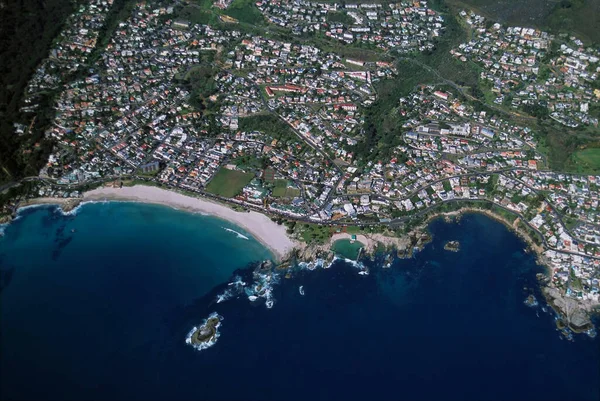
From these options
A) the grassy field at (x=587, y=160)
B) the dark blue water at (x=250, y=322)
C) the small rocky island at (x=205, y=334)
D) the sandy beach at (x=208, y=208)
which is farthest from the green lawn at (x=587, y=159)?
the small rocky island at (x=205, y=334)

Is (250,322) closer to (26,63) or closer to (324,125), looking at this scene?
(324,125)

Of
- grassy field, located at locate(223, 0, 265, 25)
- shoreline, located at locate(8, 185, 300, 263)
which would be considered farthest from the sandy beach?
grassy field, located at locate(223, 0, 265, 25)

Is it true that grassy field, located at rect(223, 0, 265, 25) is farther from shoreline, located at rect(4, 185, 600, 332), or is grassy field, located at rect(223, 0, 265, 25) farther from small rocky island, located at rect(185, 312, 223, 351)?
small rocky island, located at rect(185, 312, 223, 351)

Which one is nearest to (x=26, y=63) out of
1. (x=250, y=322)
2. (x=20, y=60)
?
(x=20, y=60)

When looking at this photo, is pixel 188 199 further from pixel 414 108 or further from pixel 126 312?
pixel 414 108

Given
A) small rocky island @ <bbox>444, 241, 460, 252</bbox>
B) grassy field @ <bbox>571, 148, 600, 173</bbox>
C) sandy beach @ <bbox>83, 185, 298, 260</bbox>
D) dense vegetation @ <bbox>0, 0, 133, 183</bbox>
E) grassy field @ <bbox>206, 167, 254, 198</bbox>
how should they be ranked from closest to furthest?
sandy beach @ <bbox>83, 185, 298, 260</bbox> → small rocky island @ <bbox>444, 241, 460, 252</bbox> → grassy field @ <bbox>206, 167, 254, 198</bbox> → dense vegetation @ <bbox>0, 0, 133, 183</bbox> → grassy field @ <bbox>571, 148, 600, 173</bbox>

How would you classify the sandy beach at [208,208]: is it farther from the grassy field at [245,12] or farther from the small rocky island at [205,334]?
the grassy field at [245,12]
